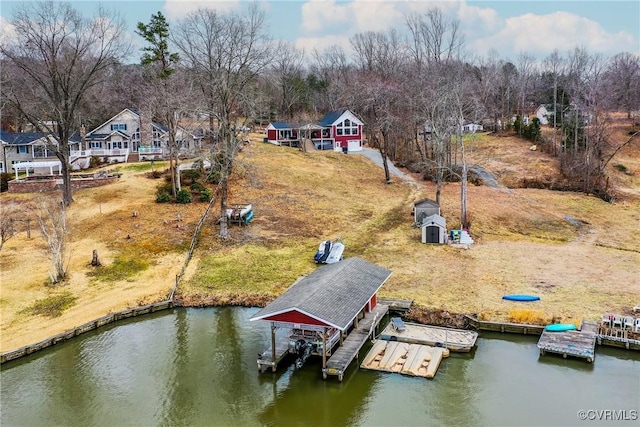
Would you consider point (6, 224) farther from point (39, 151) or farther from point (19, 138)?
point (19, 138)

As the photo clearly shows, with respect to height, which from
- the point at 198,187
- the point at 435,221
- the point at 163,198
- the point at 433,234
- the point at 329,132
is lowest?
the point at 433,234

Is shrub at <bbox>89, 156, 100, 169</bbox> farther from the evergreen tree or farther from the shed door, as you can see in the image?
the shed door

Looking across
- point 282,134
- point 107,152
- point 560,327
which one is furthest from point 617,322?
point 282,134

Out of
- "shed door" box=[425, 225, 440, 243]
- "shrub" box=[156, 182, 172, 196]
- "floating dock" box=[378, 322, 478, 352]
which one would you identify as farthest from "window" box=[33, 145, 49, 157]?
"floating dock" box=[378, 322, 478, 352]

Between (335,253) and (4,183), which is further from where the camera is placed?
(4,183)

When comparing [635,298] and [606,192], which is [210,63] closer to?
[635,298]

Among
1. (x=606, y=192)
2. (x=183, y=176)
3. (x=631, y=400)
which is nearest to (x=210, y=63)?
(x=183, y=176)

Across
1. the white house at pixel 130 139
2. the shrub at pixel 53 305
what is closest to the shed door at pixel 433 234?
the shrub at pixel 53 305
